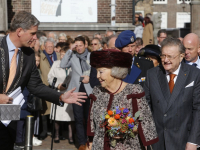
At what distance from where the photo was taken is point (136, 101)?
441 centimetres

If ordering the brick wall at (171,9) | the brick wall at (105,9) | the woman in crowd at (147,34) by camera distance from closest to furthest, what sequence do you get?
the woman in crowd at (147,34)
the brick wall at (105,9)
the brick wall at (171,9)

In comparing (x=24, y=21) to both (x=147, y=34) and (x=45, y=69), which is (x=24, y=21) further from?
(x=147, y=34)

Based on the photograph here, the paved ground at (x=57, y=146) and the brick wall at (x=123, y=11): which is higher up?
the brick wall at (x=123, y=11)

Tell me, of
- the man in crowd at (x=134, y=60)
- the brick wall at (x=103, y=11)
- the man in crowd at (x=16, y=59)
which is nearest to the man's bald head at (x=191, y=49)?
the man in crowd at (x=134, y=60)

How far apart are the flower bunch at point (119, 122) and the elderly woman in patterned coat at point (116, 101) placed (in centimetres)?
12

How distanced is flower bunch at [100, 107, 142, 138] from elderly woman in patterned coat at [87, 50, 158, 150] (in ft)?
0.39

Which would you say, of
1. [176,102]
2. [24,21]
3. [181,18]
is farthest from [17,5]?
[181,18]

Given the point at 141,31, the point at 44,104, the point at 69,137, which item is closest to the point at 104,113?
the point at 69,137

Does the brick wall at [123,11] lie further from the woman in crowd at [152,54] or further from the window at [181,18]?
the window at [181,18]

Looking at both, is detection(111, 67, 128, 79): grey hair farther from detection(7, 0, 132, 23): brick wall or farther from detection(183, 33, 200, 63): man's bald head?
detection(7, 0, 132, 23): brick wall

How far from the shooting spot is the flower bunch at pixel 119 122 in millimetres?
4203

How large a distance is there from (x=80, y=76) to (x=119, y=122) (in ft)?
15.0

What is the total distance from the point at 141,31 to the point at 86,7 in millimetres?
3454

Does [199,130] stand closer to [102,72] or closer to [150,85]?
[150,85]
